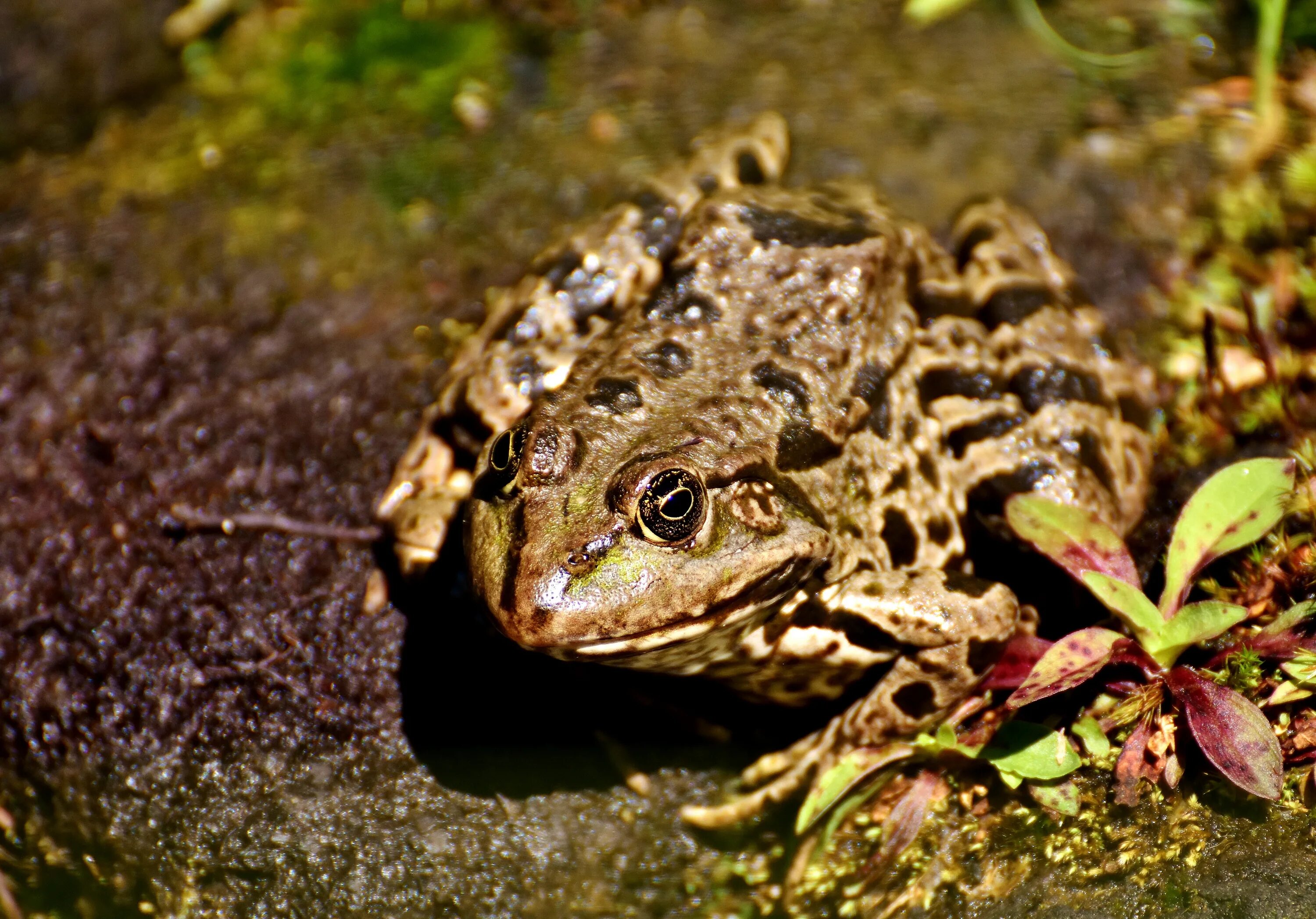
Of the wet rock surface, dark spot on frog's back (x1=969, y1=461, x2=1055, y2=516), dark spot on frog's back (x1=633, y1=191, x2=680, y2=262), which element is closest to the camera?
the wet rock surface

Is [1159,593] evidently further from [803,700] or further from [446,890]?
[446,890]

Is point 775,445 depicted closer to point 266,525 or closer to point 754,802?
point 754,802

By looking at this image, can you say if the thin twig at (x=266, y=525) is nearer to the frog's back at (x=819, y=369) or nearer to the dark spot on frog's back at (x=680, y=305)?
the frog's back at (x=819, y=369)

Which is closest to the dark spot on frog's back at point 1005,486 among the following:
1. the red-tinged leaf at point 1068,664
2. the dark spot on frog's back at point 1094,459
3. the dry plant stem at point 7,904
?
the dark spot on frog's back at point 1094,459

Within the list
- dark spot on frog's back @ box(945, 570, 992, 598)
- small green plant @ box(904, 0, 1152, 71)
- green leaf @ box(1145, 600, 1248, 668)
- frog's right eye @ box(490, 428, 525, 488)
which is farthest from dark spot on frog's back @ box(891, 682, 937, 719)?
small green plant @ box(904, 0, 1152, 71)

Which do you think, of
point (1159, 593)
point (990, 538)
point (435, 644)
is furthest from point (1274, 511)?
point (435, 644)

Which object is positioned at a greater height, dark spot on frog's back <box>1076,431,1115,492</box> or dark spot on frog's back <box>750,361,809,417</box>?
dark spot on frog's back <box>750,361,809,417</box>

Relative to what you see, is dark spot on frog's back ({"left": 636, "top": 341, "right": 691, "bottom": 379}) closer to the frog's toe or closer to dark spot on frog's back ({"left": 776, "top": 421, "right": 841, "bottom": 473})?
dark spot on frog's back ({"left": 776, "top": 421, "right": 841, "bottom": 473})
